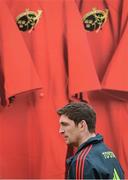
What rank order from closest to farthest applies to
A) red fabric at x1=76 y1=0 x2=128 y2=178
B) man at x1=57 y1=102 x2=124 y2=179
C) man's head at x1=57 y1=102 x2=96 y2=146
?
man at x1=57 y1=102 x2=124 y2=179 → man's head at x1=57 y1=102 x2=96 y2=146 → red fabric at x1=76 y1=0 x2=128 y2=178

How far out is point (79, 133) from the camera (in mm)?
1351

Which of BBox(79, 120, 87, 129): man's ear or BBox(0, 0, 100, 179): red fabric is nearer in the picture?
BBox(79, 120, 87, 129): man's ear

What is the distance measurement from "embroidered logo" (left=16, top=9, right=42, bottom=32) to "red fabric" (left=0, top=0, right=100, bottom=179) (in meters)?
0.02

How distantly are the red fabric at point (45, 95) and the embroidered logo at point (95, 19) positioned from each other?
9 cm

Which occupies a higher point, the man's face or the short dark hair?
the short dark hair

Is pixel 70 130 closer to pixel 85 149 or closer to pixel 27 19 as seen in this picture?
pixel 85 149

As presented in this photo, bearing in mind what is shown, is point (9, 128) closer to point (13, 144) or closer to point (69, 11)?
point (13, 144)

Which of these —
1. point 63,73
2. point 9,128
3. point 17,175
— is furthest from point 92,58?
point 17,175

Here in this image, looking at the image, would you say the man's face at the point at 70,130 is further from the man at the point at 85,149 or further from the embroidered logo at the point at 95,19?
the embroidered logo at the point at 95,19

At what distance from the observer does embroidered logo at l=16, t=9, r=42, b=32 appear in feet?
5.78

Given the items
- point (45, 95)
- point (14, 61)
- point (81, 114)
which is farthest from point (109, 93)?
point (81, 114)

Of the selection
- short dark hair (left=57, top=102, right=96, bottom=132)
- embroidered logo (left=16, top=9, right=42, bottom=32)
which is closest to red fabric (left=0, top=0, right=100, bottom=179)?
embroidered logo (left=16, top=9, right=42, bottom=32)

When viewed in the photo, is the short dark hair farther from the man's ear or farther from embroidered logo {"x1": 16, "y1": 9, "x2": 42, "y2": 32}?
embroidered logo {"x1": 16, "y1": 9, "x2": 42, "y2": 32}

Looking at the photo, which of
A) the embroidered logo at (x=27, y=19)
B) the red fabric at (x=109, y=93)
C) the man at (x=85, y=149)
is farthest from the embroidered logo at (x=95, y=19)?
the man at (x=85, y=149)
